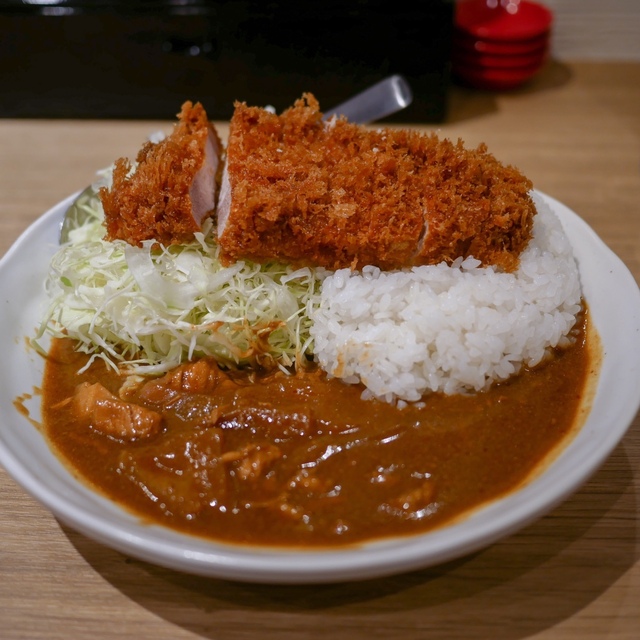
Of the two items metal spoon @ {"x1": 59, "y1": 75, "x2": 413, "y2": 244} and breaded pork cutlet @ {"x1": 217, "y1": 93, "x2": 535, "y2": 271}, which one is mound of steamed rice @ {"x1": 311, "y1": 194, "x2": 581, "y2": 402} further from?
metal spoon @ {"x1": 59, "y1": 75, "x2": 413, "y2": 244}

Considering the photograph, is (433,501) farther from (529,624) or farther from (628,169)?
(628,169)

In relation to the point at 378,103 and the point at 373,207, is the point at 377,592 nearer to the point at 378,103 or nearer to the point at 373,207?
the point at 373,207

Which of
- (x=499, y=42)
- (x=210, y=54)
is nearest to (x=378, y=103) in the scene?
(x=210, y=54)

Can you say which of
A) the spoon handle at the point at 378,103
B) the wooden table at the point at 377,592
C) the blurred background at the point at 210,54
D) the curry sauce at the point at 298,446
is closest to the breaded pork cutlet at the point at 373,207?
the curry sauce at the point at 298,446

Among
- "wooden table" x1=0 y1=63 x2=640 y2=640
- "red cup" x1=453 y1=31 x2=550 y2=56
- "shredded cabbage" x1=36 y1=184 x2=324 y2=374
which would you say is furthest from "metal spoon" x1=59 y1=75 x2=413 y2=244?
"wooden table" x1=0 y1=63 x2=640 y2=640

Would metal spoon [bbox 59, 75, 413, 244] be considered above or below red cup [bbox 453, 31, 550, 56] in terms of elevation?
below

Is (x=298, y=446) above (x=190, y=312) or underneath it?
underneath

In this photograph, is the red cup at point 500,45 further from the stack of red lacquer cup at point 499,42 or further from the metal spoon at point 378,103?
the metal spoon at point 378,103
